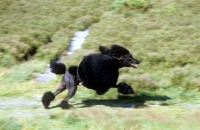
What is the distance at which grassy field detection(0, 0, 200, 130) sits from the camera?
698cm

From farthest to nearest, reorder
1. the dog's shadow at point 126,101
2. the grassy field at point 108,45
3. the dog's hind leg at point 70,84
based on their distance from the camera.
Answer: the dog's shadow at point 126,101 → the dog's hind leg at point 70,84 → the grassy field at point 108,45

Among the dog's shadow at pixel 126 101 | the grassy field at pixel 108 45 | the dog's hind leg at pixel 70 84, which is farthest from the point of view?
the dog's shadow at pixel 126 101

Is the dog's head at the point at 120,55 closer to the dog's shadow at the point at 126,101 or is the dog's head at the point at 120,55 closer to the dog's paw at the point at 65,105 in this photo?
the dog's shadow at the point at 126,101

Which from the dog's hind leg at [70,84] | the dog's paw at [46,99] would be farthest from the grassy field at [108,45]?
the dog's hind leg at [70,84]

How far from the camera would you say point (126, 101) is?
853 cm

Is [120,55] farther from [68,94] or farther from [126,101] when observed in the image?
[68,94]

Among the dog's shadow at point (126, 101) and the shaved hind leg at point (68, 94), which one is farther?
the dog's shadow at point (126, 101)

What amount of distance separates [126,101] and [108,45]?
417cm

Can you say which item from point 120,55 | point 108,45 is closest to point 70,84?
point 120,55

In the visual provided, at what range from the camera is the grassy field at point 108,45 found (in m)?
6.98

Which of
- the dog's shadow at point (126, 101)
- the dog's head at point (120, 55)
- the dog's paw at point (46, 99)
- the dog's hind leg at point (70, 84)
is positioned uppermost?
the dog's head at point (120, 55)

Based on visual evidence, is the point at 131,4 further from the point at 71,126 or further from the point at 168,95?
the point at 71,126

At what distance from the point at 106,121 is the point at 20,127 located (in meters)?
1.58

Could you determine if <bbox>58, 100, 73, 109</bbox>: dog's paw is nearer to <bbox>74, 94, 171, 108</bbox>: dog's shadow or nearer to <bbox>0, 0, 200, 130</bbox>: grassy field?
<bbox>0, 0, 200, 130</bbox>: grassy field
